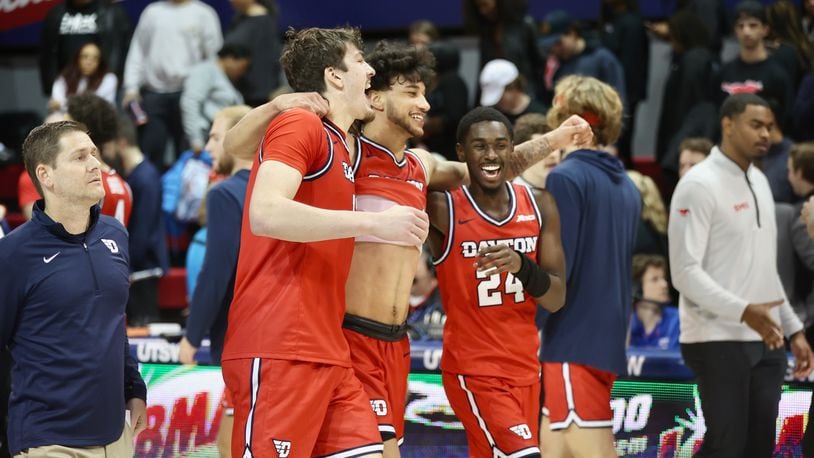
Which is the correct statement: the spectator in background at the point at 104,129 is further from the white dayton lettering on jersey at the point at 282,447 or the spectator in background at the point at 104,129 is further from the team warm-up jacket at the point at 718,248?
the team warm-up jacket at the point at 718,248

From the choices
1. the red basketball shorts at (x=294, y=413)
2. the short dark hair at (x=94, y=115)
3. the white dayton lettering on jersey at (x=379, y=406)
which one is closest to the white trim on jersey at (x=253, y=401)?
the red basketball shorts at (x=294, y=413)

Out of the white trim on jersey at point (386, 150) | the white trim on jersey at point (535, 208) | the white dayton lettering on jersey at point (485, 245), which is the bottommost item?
the white dayton lettering on jersey at point (485, 245)

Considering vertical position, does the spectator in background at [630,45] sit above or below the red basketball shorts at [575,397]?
above

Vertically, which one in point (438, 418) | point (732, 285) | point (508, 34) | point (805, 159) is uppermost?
point (508, 34)

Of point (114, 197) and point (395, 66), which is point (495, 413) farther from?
point (114, 197)

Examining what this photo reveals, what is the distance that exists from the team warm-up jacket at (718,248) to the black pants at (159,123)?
22.3 ft

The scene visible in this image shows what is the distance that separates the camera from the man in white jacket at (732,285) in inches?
240

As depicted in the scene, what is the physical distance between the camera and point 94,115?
696cm

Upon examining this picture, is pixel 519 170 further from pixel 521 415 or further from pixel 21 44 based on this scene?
pixel 21 44

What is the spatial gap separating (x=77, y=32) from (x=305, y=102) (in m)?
8.23

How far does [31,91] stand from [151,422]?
8745 mm

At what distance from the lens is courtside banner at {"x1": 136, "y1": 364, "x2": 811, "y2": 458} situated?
6602 mm

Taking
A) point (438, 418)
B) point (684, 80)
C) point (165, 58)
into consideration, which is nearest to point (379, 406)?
point (438, 418)

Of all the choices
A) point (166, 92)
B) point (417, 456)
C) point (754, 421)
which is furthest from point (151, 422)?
point (166, 92)
